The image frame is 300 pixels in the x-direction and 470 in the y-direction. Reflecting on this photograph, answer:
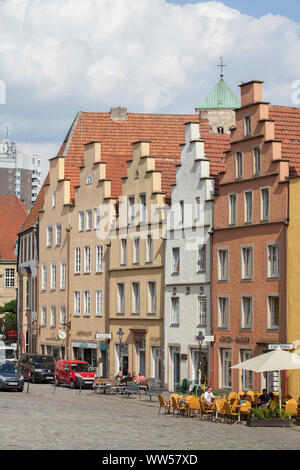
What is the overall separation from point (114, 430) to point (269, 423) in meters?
6.83

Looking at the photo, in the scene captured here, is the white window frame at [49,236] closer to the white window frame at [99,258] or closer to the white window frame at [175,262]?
the white window frame at [99,258]

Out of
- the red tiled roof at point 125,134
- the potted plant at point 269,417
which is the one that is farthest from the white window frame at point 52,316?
the potted plant at point 269,417

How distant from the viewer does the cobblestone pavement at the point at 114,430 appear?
2912 centimetres

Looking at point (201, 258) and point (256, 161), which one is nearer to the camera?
point (256, 161)

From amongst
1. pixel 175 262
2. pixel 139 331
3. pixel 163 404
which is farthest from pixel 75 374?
pixel 163 404

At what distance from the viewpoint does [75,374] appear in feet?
201

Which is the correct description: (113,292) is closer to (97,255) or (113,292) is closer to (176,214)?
(97,255)

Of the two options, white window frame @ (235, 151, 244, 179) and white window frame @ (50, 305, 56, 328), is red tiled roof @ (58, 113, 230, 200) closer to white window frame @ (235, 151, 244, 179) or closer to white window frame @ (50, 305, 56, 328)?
white window frame @ (50, 305, 56, 328)

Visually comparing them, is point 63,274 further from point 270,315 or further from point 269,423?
point 269,423

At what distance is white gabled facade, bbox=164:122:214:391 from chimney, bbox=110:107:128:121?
24013 millimetres

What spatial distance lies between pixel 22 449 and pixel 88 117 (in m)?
56.8

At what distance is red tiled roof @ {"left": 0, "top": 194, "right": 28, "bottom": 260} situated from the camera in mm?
129250

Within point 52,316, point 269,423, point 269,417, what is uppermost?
point 52,316
